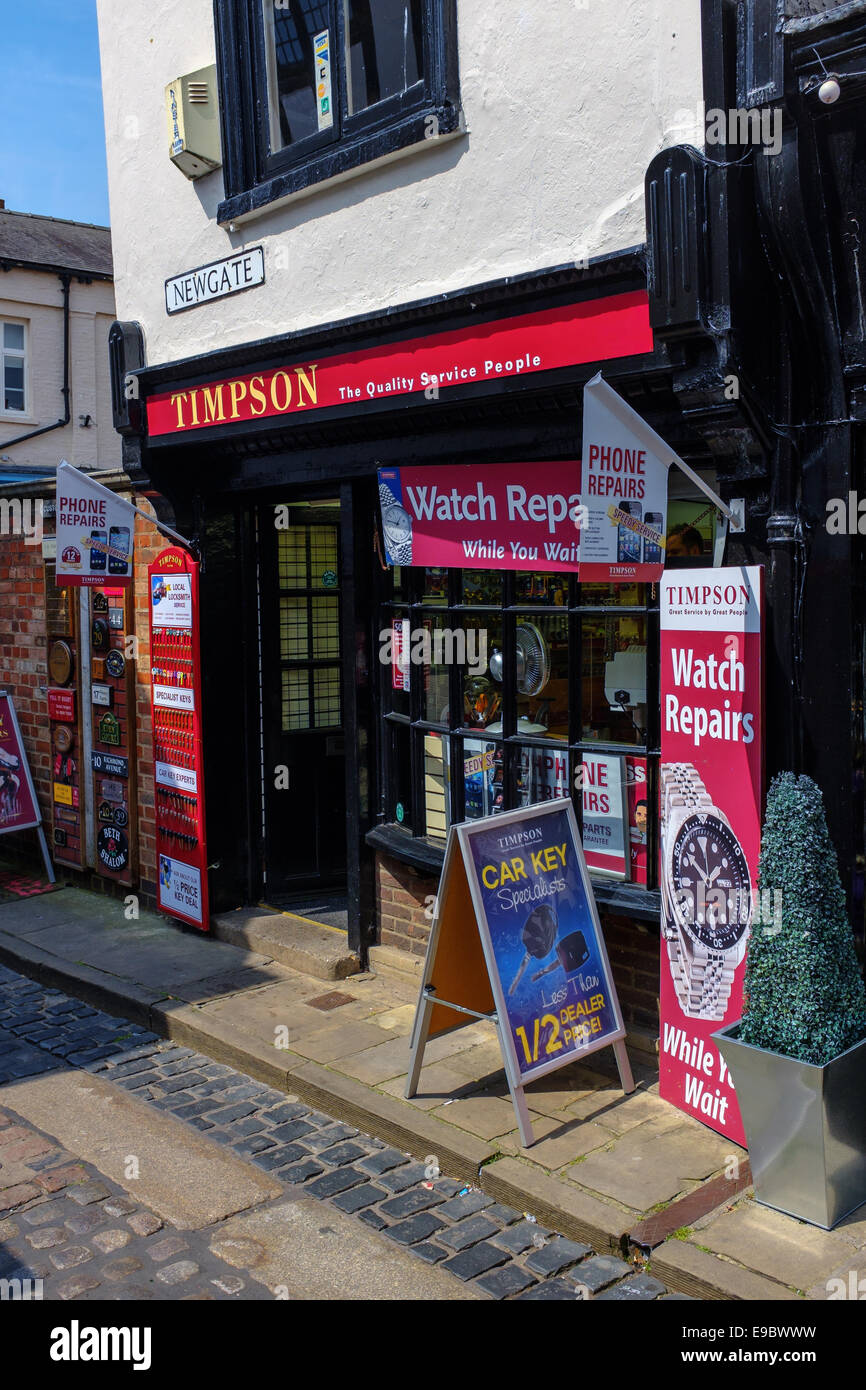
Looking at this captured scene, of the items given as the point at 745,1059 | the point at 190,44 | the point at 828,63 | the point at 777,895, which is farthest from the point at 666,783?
the point at 190,44

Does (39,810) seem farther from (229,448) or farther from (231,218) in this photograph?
(231,218)

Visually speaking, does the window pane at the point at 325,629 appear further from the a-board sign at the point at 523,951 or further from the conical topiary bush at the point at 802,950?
the conical topiary bush at the point at 802,950

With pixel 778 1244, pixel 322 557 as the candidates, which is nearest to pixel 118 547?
pixel 322 557

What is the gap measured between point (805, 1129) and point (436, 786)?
9.35 feet

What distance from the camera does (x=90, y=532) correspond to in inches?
276

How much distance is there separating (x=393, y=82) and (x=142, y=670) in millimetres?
4089

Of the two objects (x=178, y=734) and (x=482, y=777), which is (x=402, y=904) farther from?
(x=178, y=734)

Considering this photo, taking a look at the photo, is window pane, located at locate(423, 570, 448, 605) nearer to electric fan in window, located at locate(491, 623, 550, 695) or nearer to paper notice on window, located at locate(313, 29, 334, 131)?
electric fan in window, located at locate(491, 623, 550, 695)

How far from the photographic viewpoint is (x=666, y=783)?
4500 millimetres

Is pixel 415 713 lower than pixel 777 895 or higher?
higher

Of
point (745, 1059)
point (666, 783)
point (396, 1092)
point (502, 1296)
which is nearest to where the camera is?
point (502, 1296)

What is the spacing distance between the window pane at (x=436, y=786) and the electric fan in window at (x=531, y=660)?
703 millimetres

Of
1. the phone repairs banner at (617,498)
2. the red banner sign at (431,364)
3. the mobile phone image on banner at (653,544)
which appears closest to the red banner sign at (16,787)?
the red banner sign at (431,364)

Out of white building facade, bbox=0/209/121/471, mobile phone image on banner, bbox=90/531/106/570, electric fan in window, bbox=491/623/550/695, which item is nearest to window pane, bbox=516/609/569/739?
electric fan in window, bbox=491/623/550/695
